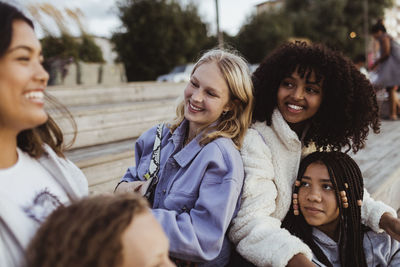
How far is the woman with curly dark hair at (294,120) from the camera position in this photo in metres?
1.47

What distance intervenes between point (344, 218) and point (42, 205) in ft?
4.40

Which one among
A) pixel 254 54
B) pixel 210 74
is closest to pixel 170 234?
pixel 210 74

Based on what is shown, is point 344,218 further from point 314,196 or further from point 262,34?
point 262,34

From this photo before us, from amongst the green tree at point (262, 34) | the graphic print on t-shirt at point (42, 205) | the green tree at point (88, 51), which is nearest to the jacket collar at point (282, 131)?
the graphic print on t-shirt at point (42, 205)

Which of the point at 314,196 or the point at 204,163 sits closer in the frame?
the point at 204,163

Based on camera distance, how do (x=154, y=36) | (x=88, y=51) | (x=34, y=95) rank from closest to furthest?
1. (x=34, y=95)
2. (x=88, y=51)
3. (x=154, y=36)

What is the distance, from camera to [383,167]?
113 inches

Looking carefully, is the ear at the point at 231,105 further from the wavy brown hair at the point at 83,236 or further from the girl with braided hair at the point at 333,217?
the wavy brown hair at the point at 83,236

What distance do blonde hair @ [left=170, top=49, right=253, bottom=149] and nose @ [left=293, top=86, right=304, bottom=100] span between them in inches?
8.3

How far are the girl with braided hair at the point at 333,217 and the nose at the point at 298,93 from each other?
1.01 ft

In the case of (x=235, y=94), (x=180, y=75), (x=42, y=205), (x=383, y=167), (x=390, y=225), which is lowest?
(x=180, y=75)

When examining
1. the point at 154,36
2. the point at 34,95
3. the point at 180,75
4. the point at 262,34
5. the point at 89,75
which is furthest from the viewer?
the point at 262,34

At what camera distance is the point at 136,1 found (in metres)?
15.3

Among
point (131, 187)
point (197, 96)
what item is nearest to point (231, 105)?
point (197, 96)
